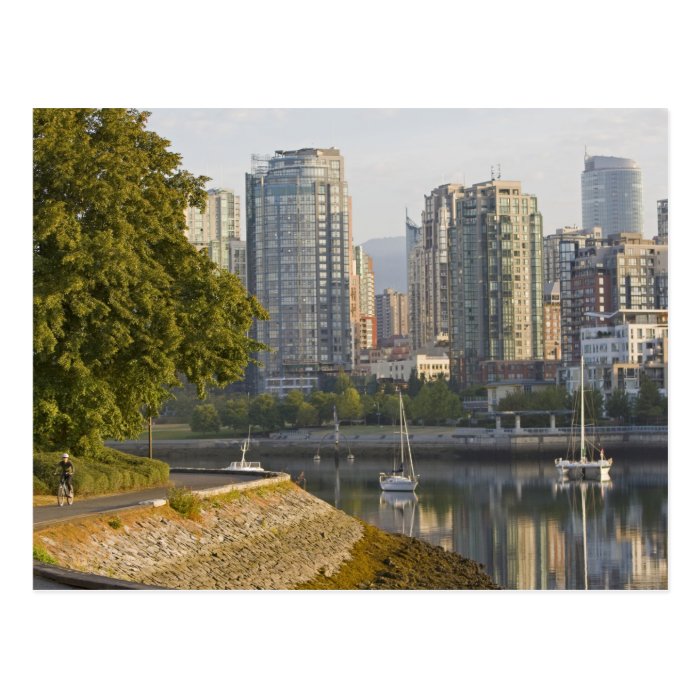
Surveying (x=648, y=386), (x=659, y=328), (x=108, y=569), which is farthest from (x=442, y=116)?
(x=648, y=386)

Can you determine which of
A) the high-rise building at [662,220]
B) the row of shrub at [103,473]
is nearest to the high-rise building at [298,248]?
the high-rise building at [662,220]

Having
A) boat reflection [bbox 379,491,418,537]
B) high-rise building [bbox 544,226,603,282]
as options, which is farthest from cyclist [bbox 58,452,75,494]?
high-rise building [bbox 544,226,603,282]

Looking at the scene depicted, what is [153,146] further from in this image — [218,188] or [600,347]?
[600,347]

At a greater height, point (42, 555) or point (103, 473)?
point (103, 473)

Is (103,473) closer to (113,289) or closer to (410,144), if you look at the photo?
(113,289)

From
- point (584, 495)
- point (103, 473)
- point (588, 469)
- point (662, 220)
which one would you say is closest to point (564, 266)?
point (588, 469)

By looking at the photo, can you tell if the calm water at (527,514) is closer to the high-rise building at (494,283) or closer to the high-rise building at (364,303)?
the high-rise building at (364,303)

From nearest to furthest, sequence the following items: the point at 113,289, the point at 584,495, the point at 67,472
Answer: the point at 113,289 < the point at 67,472 < the point at 584,495
